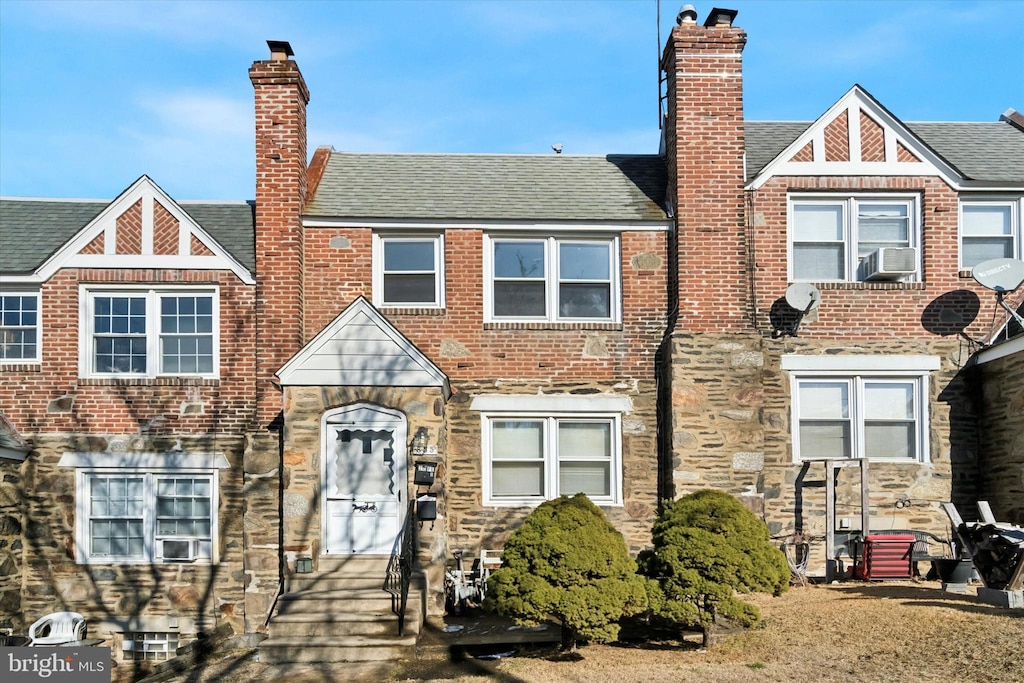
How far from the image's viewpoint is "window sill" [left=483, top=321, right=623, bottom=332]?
1580 centimetres

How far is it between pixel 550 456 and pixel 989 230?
7510 millimetres

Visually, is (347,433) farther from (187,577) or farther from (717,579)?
(717,579)

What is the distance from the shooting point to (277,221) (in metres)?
15.7

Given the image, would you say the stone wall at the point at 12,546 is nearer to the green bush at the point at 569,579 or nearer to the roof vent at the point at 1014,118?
the green bush at the point at 569,579

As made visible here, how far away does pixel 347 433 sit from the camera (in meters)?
14.6

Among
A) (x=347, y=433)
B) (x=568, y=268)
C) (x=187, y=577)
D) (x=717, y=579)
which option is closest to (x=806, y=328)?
(x=568, y=268)

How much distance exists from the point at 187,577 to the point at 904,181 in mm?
12158

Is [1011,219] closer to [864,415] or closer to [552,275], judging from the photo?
[864,415]

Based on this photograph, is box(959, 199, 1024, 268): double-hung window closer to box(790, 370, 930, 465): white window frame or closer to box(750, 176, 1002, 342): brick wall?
box(750, 176, 1002, 342): brick wall

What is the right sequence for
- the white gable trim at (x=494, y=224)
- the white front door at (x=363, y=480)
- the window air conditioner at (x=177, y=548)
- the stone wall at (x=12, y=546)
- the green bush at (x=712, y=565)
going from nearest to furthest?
the green bush at (x=712, y=565) → the white front door at (x=363, y=480) → the stone wall at (x=12, y=546) → the window air conditioner at (x=177, y=548) → the white gable trim at (x=494, y=224)

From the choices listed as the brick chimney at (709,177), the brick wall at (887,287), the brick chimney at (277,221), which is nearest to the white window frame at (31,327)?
the brick chimney at (277,221)

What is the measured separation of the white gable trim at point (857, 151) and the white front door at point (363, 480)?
655 centimetres

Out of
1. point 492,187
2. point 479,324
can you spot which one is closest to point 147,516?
point 479,324

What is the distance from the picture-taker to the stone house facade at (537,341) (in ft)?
50.7
